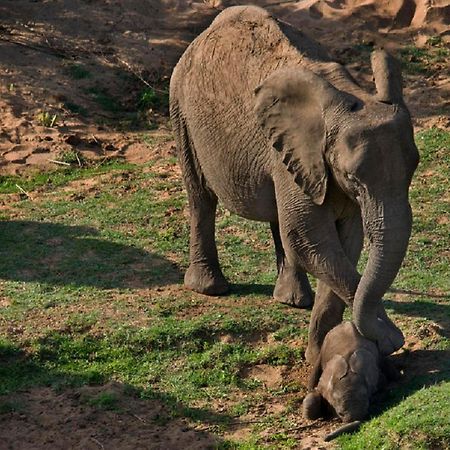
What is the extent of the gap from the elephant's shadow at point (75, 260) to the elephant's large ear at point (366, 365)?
9.52 feet

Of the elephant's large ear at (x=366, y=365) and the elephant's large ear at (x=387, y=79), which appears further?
the elephant's large ear at (x=366, y=365)

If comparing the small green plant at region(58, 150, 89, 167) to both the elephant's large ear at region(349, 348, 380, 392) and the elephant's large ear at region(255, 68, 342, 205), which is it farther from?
the elephant's large ear at region(349, 348, 380, 392)

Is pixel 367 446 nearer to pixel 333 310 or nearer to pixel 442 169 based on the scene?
pixel 333 310

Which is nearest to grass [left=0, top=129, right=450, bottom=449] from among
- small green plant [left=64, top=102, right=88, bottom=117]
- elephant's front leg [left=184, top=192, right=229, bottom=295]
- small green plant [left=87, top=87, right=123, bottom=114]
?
elephant's front leg [left=184, top=192, right=229, bottom=295]

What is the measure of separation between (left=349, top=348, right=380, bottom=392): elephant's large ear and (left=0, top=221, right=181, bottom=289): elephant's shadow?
290 centimetres

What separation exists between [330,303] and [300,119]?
54.6 inches

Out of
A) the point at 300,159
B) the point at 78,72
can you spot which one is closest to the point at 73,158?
the point at 78,72

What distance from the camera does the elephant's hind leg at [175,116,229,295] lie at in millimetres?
9875

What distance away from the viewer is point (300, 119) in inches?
297

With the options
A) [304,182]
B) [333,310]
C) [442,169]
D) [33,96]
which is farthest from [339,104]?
[33,96]

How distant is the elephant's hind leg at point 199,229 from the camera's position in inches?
389

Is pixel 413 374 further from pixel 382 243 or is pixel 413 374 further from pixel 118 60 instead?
pixel 118 60

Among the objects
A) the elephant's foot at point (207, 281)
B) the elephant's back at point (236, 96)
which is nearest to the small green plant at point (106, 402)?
the elephant's back at point (236, 96)

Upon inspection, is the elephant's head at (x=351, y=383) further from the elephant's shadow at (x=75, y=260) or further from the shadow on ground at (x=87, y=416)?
the elephant's shadow at (x=75, y=260)
